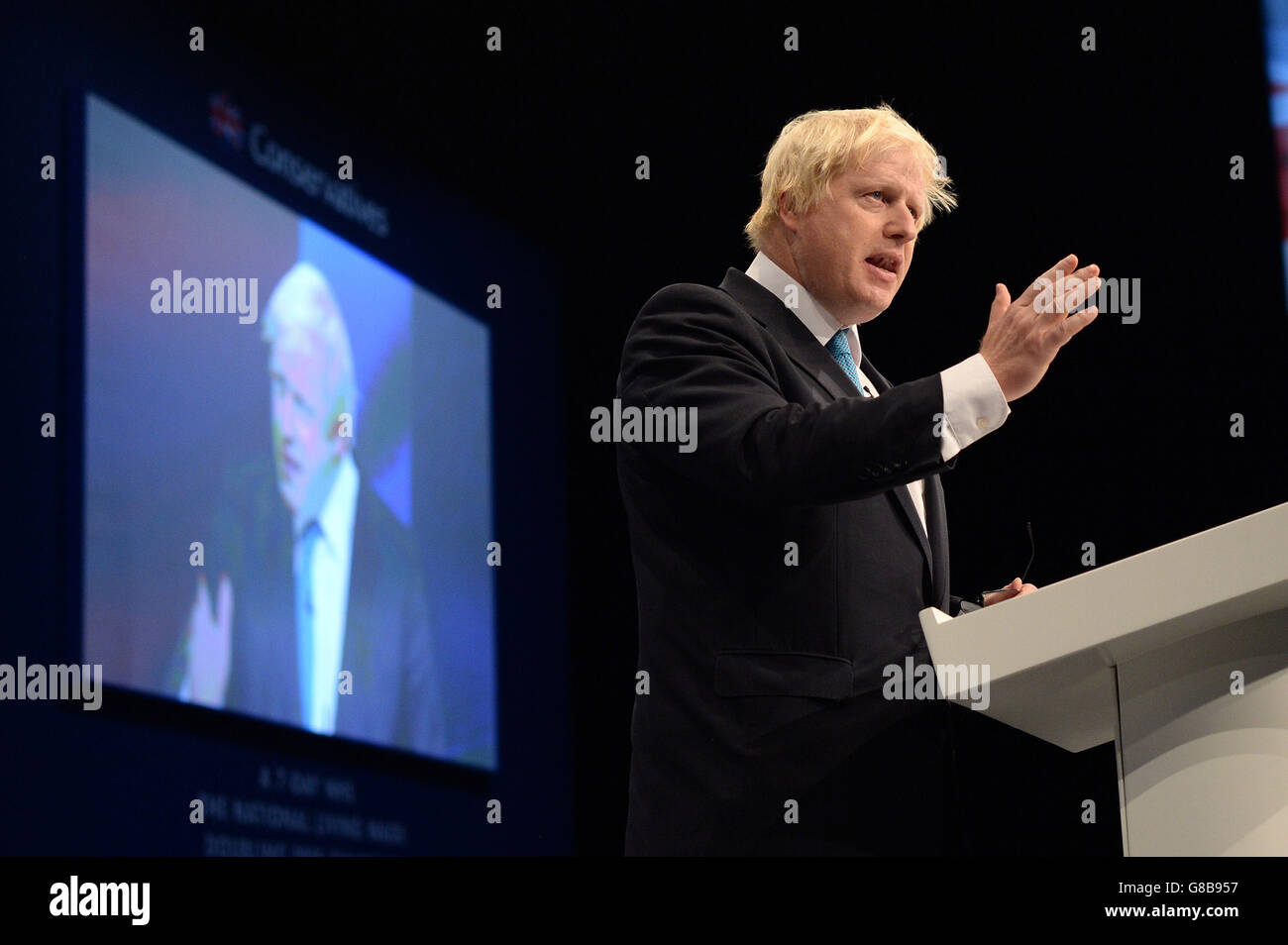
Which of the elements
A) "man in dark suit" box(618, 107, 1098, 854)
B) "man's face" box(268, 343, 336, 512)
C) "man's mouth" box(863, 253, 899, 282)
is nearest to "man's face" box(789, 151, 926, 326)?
"man's mouth" box(863, 253, 899, 282)

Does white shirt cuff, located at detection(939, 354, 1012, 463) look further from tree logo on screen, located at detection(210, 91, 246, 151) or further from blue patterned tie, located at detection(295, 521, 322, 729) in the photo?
tree logo on screen, located at detection(210, 91, 246, 151)

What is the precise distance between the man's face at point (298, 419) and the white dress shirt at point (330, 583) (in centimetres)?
9

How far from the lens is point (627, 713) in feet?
17.4

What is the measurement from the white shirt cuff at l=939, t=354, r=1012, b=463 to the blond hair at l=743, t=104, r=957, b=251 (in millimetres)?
580

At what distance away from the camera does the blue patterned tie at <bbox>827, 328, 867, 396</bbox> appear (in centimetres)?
208

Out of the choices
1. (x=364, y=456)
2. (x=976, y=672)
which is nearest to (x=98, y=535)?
(x=364, y=456)

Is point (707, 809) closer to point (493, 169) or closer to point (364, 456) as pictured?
point (364, 456)

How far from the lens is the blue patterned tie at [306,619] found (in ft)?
12.9

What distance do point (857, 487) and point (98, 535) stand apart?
2.24 meters

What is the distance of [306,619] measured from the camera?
397 centimetres

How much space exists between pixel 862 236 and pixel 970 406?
1.81ft
